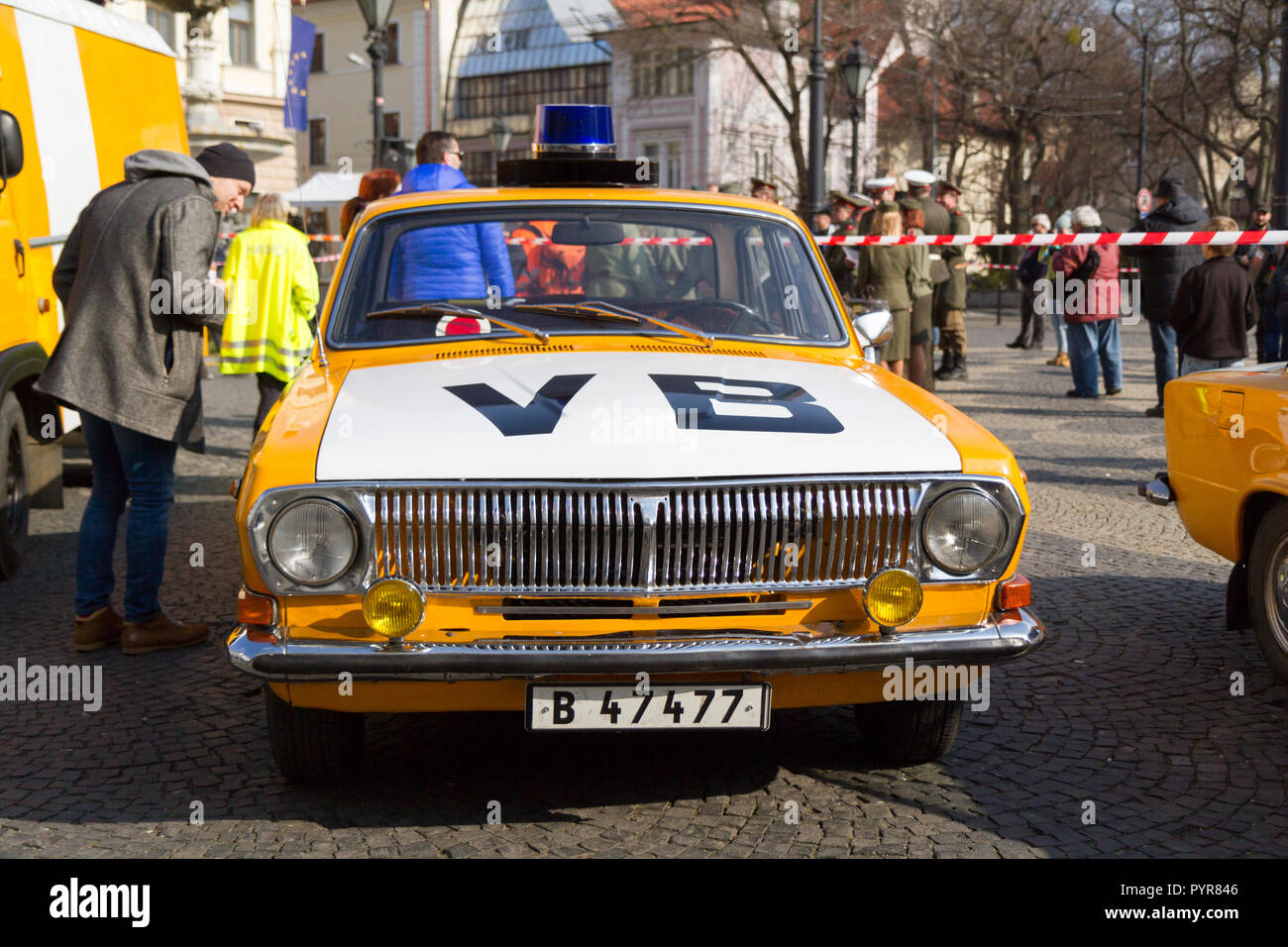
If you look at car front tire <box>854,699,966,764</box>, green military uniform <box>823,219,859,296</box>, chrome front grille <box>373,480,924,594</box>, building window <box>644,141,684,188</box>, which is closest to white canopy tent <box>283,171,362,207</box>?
building window <box>644,141,684,188</box>

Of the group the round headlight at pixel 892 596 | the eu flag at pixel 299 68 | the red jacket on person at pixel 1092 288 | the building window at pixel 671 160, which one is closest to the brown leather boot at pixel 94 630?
the round headlight at pixel 892 596

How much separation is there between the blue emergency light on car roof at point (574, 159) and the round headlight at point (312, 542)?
2.28 metres

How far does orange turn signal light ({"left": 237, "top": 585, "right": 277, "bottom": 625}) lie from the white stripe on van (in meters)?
5.21

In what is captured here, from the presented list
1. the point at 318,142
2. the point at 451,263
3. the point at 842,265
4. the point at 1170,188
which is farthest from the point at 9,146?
the point at 318,142

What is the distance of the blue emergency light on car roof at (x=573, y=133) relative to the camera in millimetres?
6097

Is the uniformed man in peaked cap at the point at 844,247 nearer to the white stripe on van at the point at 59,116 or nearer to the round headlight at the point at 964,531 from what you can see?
the white stripe on van at the point at 59,116

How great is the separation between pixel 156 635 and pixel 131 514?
506mm

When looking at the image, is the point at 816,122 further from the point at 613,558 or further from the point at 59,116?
the point at 613,558

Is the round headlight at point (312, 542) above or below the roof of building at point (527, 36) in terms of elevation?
below

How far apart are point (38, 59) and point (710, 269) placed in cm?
470

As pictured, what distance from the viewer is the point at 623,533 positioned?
3736 mm

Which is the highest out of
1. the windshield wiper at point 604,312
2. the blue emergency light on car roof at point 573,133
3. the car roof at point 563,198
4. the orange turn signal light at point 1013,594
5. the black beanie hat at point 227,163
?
the blue emergency light on car roof at point 573,133

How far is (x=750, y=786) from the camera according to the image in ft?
14.3
